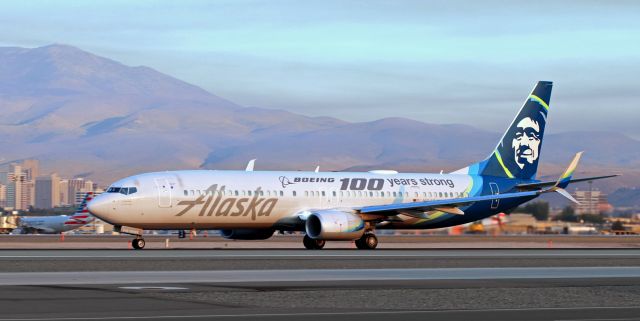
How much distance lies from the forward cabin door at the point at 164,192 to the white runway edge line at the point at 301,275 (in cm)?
1951

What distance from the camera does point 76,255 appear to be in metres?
49.5

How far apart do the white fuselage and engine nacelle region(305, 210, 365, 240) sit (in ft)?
5.34

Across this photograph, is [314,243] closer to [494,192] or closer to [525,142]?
[494,192]

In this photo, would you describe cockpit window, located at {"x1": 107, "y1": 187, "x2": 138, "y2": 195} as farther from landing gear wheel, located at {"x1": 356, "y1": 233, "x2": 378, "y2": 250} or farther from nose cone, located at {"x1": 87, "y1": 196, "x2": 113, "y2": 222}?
landing gear wheel, located at {"x1": 356, "y1": 233, "x2": 378, "y2": 250}

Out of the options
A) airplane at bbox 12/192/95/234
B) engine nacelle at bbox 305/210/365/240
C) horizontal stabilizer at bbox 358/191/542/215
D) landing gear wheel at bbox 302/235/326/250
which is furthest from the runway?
airplane at bbox 12/192/95/234

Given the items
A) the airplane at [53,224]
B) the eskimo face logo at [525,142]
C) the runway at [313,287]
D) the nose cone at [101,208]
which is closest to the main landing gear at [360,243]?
the nose cone at [101,208]

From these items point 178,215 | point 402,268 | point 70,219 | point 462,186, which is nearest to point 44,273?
point 402,268

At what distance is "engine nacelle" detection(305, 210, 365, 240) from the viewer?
59438mm

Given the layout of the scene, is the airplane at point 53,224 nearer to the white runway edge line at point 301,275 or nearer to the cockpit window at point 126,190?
the cockpit window at point 126,190

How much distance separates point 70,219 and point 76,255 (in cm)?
7713

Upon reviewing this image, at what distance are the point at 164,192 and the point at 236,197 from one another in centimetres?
367

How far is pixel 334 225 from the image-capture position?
59.5 meters

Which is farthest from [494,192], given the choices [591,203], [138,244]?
[591,203]

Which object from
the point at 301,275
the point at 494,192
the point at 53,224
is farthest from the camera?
the point at 53,224
